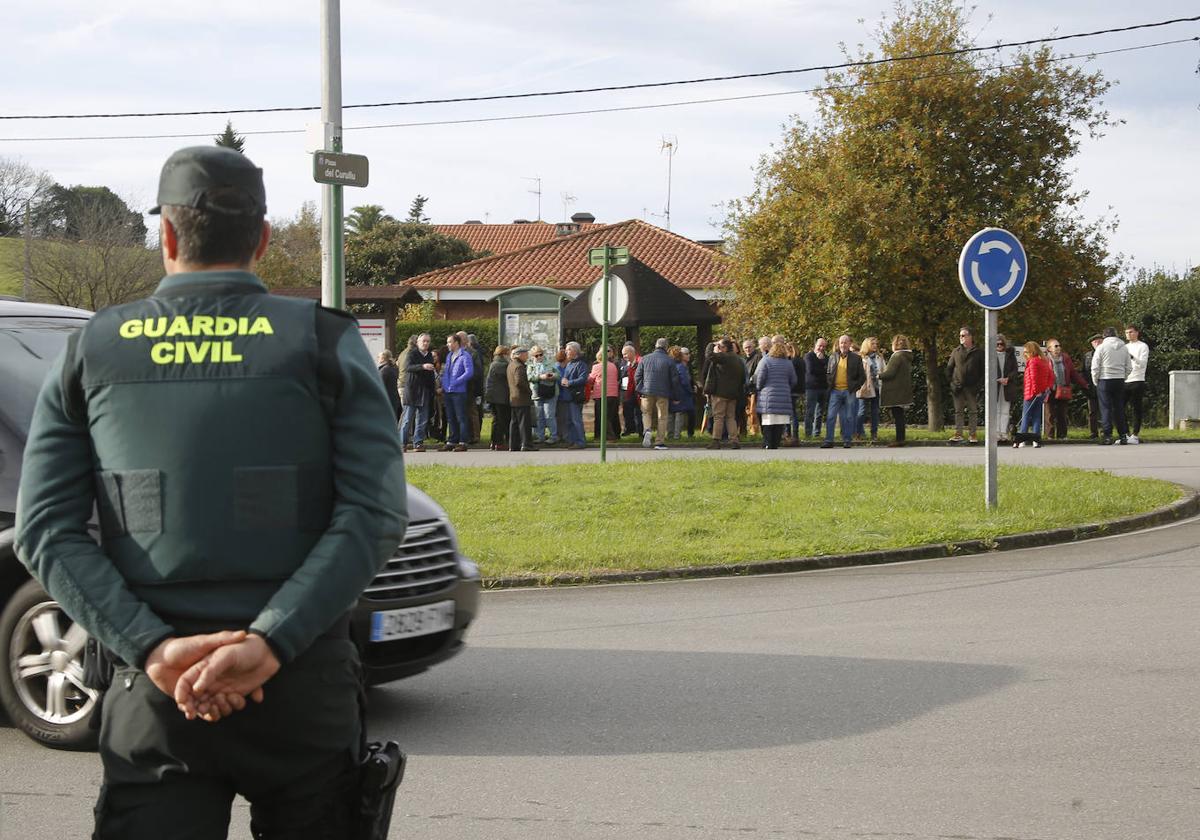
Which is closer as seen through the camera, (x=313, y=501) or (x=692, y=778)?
(x=313, y=501)

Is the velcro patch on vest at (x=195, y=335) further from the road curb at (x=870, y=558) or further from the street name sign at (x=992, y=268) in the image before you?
the street name sign at (x=992, y=268)

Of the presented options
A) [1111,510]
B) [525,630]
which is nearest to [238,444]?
[525,630]

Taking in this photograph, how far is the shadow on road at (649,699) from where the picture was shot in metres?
5.90

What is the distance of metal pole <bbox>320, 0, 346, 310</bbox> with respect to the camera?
45.6 feet

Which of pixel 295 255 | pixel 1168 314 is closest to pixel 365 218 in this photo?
pixel 295 255

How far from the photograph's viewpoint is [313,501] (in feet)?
8.56

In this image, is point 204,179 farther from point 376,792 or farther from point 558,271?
point 558,271

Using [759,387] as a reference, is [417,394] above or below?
below

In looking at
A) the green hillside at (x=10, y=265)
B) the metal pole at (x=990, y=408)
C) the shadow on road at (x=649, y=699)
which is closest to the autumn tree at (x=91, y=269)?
the green hillside at (x=10, y=265)

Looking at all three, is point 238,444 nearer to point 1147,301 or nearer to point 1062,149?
point 1062,149

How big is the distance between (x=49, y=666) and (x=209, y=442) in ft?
11.7

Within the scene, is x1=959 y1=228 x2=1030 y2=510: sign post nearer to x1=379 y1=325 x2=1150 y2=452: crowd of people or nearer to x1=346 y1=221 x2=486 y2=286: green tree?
x1=379 y1=325 x2=1150 y2=452: crowd of people

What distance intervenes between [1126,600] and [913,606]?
4.50 ft

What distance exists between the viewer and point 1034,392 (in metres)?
22.2
